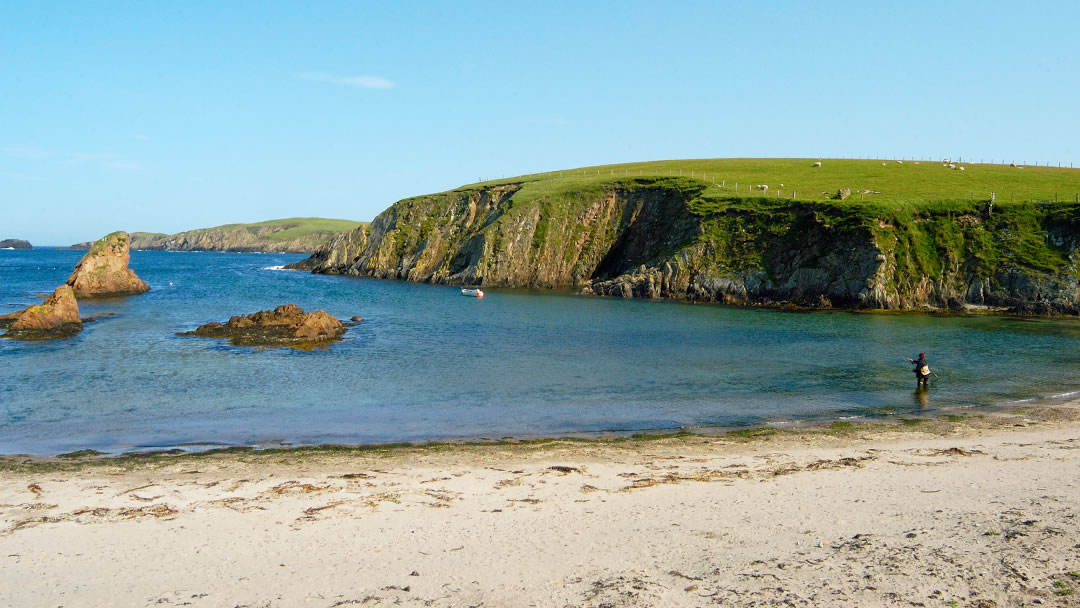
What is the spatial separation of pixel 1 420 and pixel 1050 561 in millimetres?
28952

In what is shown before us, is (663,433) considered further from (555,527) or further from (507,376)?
(507,376)

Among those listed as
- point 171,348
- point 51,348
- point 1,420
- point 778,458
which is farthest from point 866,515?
point 51,348

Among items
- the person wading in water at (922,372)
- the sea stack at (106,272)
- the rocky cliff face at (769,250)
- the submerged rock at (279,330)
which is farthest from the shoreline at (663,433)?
the sea stack at (106,272)

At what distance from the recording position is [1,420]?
928 inches

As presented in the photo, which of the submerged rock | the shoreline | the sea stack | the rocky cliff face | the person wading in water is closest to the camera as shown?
the shoreline

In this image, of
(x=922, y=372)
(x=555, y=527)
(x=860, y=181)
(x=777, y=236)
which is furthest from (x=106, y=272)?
(x=860, y=181)

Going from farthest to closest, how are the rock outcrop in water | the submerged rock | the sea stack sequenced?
the sea stack → the rock outcrop in water → the submerged rock

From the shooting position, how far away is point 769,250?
222 feet

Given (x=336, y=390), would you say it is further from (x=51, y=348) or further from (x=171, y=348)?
(x=51, y=348)

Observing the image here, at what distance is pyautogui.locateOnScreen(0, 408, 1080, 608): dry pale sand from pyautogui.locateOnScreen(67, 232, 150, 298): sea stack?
63.1m

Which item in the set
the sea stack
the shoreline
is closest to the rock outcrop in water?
the sea stack

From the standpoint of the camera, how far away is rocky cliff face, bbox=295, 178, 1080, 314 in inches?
2354

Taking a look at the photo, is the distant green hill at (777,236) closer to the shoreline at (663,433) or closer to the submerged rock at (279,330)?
the submerged rock at (279,330)

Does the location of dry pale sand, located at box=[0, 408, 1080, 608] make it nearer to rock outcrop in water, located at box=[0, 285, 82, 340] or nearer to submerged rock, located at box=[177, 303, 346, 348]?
submerged rock, located at box=[177, 303, 346, 348]
